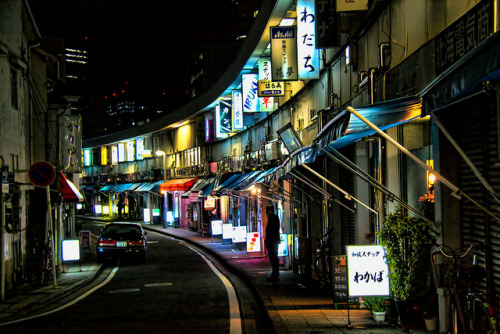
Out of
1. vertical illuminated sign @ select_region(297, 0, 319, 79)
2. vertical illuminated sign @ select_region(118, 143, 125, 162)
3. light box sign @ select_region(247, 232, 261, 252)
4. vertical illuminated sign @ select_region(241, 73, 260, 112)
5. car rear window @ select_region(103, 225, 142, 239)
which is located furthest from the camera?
vertical illuminated sign @ select_region(118, 143, 125, 162)

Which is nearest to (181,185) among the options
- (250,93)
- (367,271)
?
(250,93)

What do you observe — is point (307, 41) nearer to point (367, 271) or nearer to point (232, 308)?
point (232, 308)

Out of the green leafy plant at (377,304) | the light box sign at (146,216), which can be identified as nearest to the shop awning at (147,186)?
the light box sign at (146,216)

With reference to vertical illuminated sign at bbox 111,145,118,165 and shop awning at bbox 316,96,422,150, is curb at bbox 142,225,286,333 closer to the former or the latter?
shop awning at bbox 316,96,422,150

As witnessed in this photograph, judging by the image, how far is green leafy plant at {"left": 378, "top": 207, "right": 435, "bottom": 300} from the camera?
8.60 meters

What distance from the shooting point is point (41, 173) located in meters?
15.2

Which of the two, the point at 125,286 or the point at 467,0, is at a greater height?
the point at 467,0

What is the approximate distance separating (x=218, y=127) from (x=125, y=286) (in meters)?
16.4

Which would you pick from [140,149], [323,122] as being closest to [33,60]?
[323,122]

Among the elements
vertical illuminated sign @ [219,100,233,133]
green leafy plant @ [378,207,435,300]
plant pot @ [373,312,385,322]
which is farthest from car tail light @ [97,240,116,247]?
green leafy plant @ [378,207,435,300]

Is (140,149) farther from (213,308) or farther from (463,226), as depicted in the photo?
(463,226)

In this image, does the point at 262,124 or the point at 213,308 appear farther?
the point at 262,124

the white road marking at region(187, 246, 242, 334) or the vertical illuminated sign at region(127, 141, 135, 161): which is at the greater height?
the vertical illuminated sign at region(127, 141, 135, 161)

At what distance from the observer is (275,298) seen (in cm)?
1330
